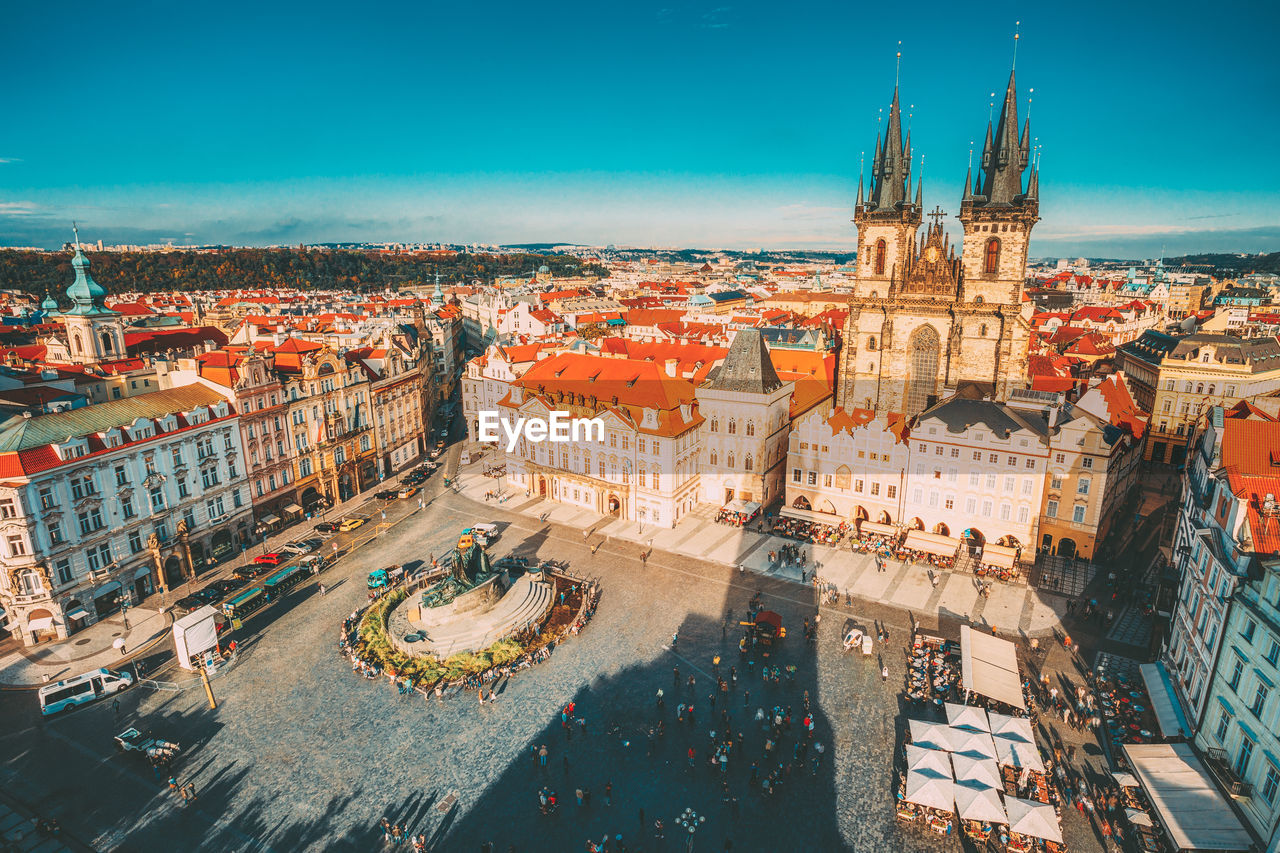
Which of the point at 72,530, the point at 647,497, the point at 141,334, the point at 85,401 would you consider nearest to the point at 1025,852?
the point at 647,497

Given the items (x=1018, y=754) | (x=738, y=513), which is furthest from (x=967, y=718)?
(x=738, y=513)

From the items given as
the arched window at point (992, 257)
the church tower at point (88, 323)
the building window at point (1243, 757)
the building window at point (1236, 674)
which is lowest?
the building window at point (1243, 757)

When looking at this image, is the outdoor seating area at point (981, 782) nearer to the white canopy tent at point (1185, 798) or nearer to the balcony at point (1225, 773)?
the white canopy tent at point (1185, 798)

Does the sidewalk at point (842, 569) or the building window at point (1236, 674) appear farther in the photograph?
the sidewalk at point (842, 569)

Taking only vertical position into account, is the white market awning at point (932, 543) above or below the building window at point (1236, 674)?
below

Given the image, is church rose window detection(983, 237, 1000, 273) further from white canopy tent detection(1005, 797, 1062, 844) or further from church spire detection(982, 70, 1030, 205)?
white canopy tent detection(1005, 797, 1062, 844)

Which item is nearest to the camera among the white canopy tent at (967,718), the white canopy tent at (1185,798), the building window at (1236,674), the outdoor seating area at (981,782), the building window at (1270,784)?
the building window at (1270,784)

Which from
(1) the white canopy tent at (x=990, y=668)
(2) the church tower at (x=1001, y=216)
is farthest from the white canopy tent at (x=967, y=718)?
(2) the church tower at (x=1001, y=216)

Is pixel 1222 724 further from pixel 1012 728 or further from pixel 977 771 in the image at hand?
pixel 977 771
